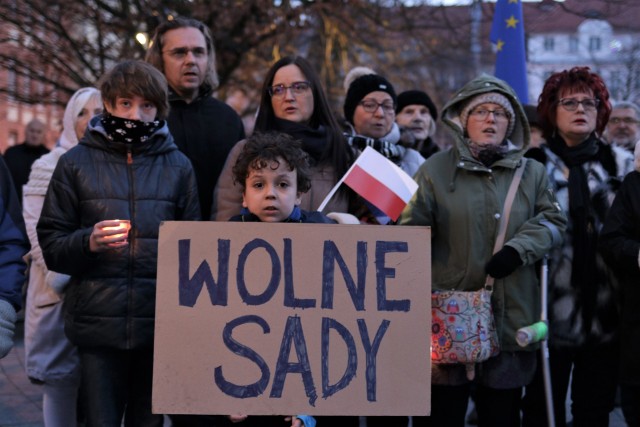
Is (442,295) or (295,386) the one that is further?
(442,295)

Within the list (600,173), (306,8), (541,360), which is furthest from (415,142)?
(306,8)

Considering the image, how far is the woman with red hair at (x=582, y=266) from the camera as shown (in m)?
4.58

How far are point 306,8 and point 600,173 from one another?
798cm

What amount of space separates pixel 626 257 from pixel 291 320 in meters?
1.88

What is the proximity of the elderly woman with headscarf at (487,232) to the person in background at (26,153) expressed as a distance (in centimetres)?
624

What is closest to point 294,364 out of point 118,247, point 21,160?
point 118,247

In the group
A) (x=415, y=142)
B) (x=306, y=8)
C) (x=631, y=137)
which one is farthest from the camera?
(x=306, y=8)

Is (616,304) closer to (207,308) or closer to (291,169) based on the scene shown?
(291,169)

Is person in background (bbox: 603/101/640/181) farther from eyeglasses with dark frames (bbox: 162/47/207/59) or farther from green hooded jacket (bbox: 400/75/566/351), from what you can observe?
eyeglasses with dark frames (bbox: 162/47/207/59)

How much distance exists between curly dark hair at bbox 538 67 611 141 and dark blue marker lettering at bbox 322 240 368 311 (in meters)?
2.03

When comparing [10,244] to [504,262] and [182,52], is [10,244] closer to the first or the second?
[182,52]

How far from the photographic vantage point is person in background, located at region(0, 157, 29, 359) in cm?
310

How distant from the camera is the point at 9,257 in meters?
3.17

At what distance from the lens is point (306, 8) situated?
12109mm
